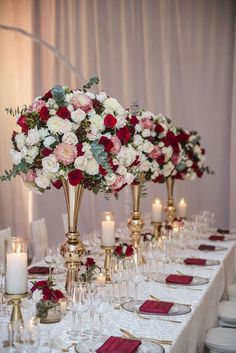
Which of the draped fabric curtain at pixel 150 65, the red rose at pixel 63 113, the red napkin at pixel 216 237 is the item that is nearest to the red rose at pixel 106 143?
the red rose at pixel 63 113

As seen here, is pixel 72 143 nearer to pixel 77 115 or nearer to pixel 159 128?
pixel 77 115

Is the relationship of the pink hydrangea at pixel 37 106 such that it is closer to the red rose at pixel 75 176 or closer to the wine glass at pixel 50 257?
the red rose at pixel 75 176

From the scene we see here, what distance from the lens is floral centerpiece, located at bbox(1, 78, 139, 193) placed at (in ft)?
10.2

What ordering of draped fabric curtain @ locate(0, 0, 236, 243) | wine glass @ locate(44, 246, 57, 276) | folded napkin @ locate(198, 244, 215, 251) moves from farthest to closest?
draped fabric curtain @ locate(0, 0, 236, 243) → folded napkin @ locate(198, 244, 215, 251) → wine glass @ locate(44, 246, 57, 276)

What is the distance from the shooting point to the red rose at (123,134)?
10.8ft

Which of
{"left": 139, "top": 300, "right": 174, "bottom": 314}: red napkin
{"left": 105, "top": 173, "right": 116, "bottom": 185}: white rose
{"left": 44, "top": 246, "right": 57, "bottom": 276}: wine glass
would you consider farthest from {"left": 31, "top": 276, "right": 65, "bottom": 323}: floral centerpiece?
{"left": 44, "top": 246, "right": 57, "bottom": 276}: wine glass

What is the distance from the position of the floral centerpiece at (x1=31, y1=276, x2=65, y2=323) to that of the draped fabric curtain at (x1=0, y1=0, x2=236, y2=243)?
5.27 metres

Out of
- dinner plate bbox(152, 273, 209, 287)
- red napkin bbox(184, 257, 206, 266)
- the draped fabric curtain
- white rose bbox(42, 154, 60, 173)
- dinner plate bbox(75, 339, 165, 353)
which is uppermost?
the draped fabric curtain

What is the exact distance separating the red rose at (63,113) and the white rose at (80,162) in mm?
233

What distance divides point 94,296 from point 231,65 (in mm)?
6302

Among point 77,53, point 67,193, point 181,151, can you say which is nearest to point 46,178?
point 67,193

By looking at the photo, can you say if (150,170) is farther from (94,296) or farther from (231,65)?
(231,65)

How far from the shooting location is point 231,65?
27.5 feet

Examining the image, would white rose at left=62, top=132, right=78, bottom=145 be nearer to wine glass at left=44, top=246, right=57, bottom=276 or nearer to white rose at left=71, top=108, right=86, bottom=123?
white rose at left=71, top=108, right=86, bottom=123
